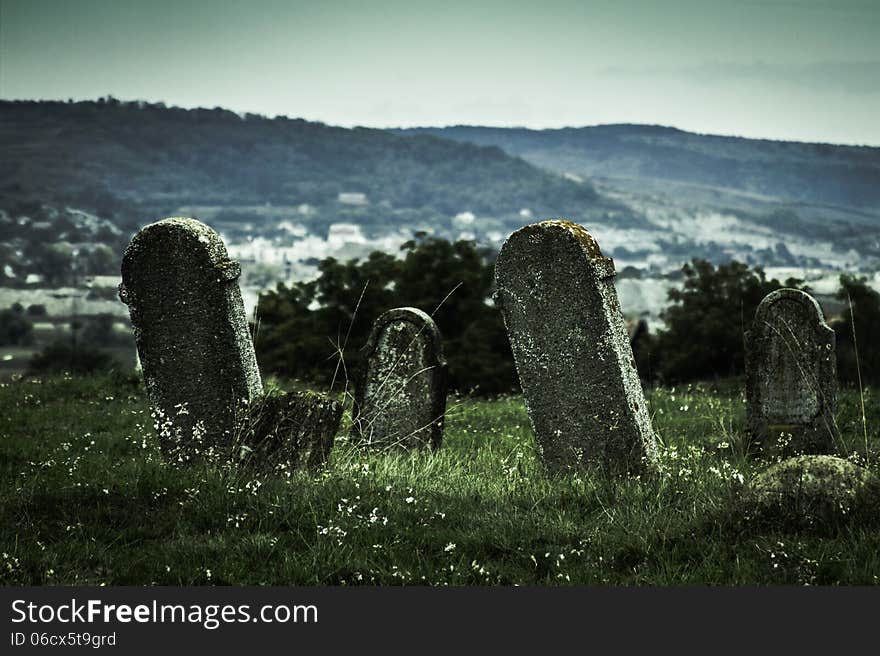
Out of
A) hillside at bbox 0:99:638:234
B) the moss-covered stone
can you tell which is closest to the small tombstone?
the moss-covered stone

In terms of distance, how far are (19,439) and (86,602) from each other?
5.60m

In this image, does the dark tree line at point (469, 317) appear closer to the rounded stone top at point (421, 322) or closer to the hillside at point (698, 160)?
the rounded stone top at point (421, 322)

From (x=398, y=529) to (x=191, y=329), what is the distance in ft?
11.9

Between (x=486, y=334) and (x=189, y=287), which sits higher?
(x=189, y=287)

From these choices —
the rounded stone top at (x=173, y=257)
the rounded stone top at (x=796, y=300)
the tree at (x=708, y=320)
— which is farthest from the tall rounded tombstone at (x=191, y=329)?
the tree at (x=708, y=320)

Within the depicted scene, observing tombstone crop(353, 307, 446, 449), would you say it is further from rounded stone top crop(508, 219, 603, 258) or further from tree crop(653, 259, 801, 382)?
tree crop(653, 259, 801, 382)

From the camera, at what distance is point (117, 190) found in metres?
98.6

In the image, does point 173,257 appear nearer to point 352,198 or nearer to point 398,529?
point 398,529

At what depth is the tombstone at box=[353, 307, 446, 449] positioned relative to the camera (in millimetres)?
10688

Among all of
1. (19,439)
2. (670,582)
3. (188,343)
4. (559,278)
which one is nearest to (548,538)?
(670,582)

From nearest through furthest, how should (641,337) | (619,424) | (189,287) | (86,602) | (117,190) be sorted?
(86,602) < (619,424) < (189,287) < (641,337) < (117,190)

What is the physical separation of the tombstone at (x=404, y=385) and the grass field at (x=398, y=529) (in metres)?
1.62

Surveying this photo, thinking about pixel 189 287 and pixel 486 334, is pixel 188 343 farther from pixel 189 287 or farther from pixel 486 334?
pixel 486 334

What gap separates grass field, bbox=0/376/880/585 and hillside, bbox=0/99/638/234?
80.6 metres
